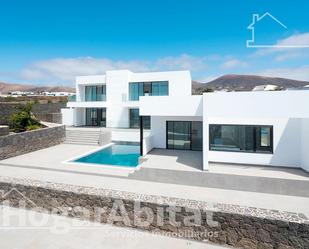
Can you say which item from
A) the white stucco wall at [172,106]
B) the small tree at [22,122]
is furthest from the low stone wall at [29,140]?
the white stucco wall at [172,106]

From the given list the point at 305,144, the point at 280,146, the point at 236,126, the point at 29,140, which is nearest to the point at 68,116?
the point at 29,140

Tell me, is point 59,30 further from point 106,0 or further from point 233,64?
point 233,64

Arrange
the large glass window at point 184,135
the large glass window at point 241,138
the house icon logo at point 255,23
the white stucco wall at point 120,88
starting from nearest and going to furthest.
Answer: the house icon logo at point 255,23
the large glass window at point 241,138
the large glass window at point 184,135
the white stucco wall at point 120,88

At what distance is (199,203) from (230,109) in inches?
305

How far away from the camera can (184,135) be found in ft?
Result: 56.1

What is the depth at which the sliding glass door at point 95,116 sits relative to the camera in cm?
3073

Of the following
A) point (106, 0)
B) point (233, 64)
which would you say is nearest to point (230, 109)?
point (106, 0)

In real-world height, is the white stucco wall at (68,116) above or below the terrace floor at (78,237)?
above

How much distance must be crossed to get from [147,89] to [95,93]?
7961mm

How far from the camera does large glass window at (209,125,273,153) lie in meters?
13.0

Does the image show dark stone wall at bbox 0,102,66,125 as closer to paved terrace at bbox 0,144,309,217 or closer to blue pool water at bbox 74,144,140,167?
paved terrace at bbox 0,144,309,217

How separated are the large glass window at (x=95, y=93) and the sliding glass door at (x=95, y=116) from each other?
2246mm

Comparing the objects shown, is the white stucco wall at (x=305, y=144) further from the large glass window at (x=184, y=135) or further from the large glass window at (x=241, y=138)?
the large glass window at (x=184, y=135)

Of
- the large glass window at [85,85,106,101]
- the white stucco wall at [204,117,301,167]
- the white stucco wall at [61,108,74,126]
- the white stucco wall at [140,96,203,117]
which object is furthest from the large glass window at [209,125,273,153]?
the white stucco wall at [61,108,74,126]
